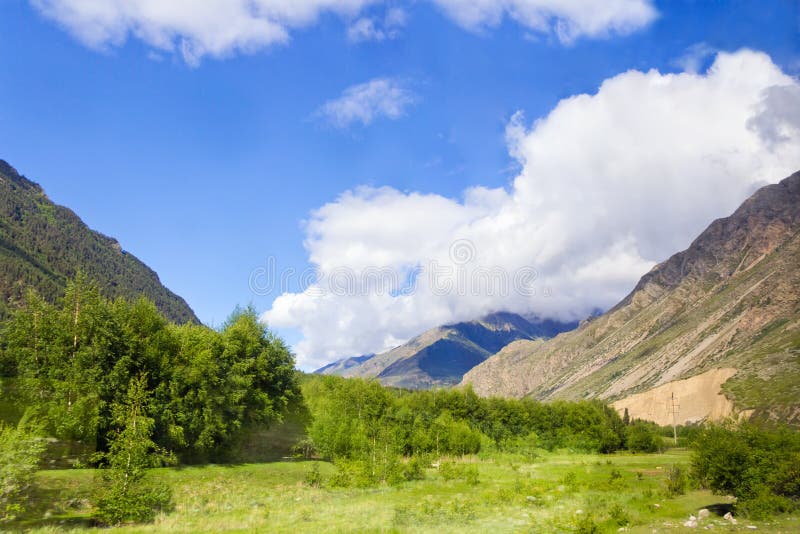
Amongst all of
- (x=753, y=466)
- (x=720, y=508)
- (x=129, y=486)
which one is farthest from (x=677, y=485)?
(x=129, y=486)

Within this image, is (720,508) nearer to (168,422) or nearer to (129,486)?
(129,486)

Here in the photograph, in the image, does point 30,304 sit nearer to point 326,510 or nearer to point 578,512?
point 326,510

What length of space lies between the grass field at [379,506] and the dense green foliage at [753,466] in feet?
4.36

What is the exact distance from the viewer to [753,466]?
30281 mm

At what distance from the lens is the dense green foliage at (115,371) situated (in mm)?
42375

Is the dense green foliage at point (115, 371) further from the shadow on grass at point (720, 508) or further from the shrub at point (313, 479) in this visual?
the shadow on grass at point (720, 508)

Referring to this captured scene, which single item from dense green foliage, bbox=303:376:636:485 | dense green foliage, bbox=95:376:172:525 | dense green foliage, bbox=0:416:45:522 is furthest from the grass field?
dense green foliage, bbox=303:376:636:485

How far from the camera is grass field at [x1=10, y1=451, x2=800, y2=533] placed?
91.2ft

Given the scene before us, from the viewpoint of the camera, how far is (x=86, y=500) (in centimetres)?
3219

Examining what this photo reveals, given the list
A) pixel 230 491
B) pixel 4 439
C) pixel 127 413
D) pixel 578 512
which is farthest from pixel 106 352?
pixel 578 512

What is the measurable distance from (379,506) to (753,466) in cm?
2516

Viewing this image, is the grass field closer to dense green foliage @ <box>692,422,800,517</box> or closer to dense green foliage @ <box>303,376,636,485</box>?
dense green foliage @ <box>692,422,800,517</box>

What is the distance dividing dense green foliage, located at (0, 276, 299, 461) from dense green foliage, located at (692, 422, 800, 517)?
4185 cm

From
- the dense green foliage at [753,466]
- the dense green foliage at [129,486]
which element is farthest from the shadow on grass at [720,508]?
the dense green foliage at [129,486]
